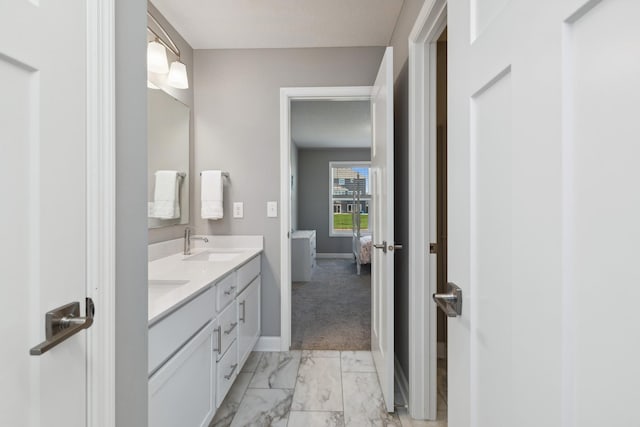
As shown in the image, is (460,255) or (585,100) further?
(460,255)

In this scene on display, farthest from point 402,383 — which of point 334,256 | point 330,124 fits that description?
point 334,256

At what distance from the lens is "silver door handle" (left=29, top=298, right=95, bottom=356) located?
1.81 ft

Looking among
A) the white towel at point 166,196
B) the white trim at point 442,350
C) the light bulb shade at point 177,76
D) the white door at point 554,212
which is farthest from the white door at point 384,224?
the white towel at point 166,196

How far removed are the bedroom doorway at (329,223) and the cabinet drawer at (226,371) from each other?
0.82m

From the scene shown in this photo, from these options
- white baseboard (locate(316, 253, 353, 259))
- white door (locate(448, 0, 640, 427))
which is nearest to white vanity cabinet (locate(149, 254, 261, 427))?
white door (locate(448, 0, 640, 427))

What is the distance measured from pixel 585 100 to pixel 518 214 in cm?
19

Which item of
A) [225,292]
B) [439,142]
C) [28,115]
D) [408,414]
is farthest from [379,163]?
[28,115]

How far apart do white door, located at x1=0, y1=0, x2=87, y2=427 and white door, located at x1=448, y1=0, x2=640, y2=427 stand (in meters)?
0.83

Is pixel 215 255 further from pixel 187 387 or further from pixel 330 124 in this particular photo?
pixel 330 124

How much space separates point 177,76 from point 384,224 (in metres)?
1.69

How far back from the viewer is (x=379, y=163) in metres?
2.04

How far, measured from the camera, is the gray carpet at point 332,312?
2705mm

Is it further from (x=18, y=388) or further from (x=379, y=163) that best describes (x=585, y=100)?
(x=379, y=163)

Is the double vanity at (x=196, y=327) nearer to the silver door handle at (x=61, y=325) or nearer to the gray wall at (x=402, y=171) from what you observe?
the silver door handle at (x=61, y=325)
